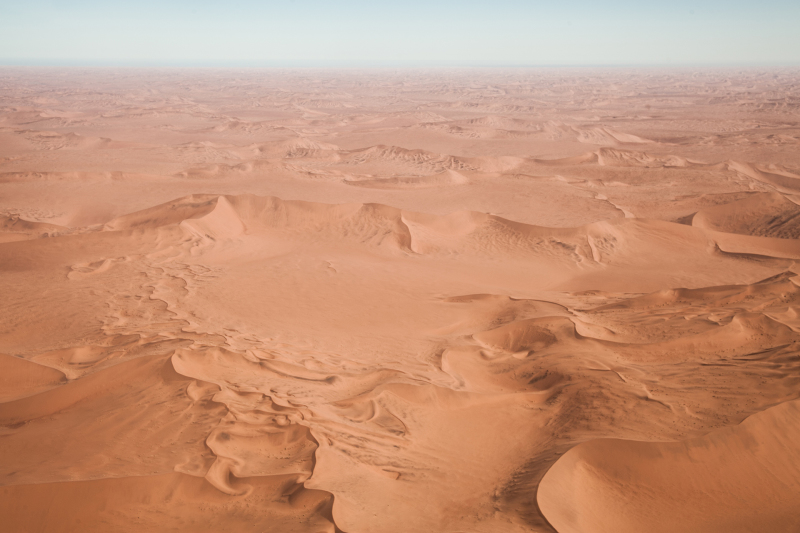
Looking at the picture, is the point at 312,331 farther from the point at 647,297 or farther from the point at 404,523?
the point at 647,297

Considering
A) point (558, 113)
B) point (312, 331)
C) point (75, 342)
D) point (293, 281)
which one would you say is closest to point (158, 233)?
point (293, 281)

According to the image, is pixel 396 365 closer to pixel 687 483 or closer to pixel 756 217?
pixel 687 483

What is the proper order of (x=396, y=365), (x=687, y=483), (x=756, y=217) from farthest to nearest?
(x=756, y=217) < (x=396, y=365) < (x=687, y=483)

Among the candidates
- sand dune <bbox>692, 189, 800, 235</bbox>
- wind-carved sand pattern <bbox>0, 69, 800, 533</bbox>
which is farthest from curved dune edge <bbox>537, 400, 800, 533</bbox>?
sand dune <bbox>692, 189, 800, 235</bbox>

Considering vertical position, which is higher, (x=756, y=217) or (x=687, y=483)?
(x=756, y=217)

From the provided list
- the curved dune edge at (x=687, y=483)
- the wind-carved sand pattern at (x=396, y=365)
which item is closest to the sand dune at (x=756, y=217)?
the wind-carved sand pattern at (x=396, y=365)

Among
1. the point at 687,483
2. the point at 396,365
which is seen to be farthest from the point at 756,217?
the point at 687,483

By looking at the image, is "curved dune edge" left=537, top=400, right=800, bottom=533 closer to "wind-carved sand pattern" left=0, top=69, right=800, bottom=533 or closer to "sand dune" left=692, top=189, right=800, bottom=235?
"wind-carved sand pattern" left=0, top=69, right=800, bottom=533
